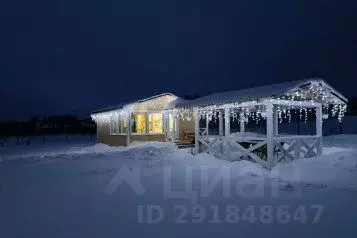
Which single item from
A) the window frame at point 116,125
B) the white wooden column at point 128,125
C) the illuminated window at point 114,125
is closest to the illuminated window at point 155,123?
the white wooden column at point 128,125

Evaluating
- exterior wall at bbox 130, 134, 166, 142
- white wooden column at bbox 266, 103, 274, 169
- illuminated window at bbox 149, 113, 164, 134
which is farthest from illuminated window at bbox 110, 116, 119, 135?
white wooden column at bbox 266, 103, 274, 169

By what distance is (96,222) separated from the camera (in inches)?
252

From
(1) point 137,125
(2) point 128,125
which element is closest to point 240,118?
(2) point 128,125

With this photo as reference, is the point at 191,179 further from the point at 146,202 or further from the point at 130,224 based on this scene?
the point at 130,224

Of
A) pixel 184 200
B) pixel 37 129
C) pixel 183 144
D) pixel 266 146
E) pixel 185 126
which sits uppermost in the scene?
pixel 185 126

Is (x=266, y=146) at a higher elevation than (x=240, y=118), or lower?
lower

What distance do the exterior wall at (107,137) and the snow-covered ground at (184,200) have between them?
423 inches

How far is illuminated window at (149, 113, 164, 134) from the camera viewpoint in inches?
960

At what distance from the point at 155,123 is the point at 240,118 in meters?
7.16

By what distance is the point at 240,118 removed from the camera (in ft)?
64.4

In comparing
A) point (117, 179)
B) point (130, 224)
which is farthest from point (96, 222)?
point (117, 179)

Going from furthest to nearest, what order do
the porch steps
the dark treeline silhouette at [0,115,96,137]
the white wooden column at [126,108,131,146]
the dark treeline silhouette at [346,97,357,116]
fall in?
the dark treeline silhouette at [346,97,357,116] < the dark treeline silhouette at [0,115,96,137] < the white wooden column at [126,108,131,146] < the porch steps

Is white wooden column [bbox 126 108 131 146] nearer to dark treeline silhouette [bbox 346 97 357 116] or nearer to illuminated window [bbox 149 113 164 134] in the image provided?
illuminated window [bbox 149 113 164 134]

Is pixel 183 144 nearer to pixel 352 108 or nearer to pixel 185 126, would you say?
pixel 185 126
